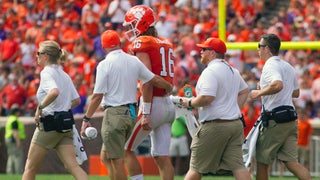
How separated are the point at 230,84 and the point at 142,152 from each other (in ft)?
29.6

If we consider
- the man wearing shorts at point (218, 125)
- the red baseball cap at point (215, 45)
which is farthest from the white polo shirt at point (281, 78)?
the red baseball cap at point (215, 45)

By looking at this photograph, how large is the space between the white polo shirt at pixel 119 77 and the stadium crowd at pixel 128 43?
7.57m

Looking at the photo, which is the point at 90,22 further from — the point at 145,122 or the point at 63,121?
the point at 63,121

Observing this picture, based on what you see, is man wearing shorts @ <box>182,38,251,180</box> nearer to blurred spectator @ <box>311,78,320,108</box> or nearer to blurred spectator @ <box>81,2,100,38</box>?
blurred spectator @ <box>311,78,320,108</box>

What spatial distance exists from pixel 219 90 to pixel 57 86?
1818mm

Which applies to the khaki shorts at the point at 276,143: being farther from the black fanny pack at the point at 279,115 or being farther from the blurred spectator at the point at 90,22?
the blurred spectator at the point at 90,22

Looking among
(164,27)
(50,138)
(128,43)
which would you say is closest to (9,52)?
(128,43)

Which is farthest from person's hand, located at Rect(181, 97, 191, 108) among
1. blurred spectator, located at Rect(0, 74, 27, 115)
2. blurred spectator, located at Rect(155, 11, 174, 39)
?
blurred spectator, located at Rect(0, 74, 27, 115)

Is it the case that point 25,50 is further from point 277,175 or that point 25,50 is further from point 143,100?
point 143,100

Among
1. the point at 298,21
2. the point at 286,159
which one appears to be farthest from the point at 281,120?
the point at 298,21

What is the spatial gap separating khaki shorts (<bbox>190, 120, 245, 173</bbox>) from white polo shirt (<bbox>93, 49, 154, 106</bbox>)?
3.24ft

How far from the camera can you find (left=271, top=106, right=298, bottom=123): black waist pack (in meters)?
12.9

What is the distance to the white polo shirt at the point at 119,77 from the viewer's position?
1251 centimetres

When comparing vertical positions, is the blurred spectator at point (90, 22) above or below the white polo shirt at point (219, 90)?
above
